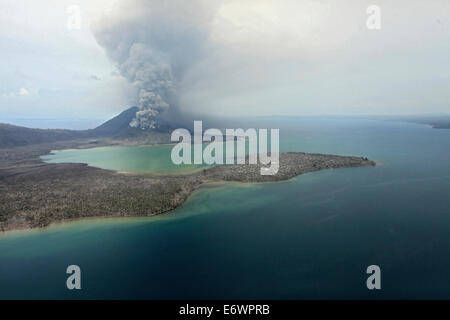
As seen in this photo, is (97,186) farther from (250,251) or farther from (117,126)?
(117,126)

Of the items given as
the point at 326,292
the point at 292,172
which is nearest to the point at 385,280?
the point at 326,292

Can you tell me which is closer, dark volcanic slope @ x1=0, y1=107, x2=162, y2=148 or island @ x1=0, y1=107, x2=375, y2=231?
island @ x1=0, y1=107, x2=375, y2=231

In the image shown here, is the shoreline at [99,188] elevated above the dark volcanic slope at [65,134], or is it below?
below

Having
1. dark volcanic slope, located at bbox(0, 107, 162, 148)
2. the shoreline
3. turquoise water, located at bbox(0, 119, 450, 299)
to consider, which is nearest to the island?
the shoreline

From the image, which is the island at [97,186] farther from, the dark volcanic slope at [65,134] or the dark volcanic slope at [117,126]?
the dark volcanic slope at [117,126]

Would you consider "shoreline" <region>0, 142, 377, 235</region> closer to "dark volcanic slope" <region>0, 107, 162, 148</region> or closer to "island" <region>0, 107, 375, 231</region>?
"island" <region>0, 107, 375, 231</region>

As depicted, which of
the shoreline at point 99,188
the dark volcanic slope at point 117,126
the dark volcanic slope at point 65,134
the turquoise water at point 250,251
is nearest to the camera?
the turquoise water at point 250,251

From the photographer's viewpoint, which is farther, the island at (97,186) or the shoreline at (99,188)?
the island at (97,186)

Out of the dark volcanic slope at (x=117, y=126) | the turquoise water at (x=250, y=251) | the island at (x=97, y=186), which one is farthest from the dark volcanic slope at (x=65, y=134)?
the turquoise water at (x=250, y=251)
